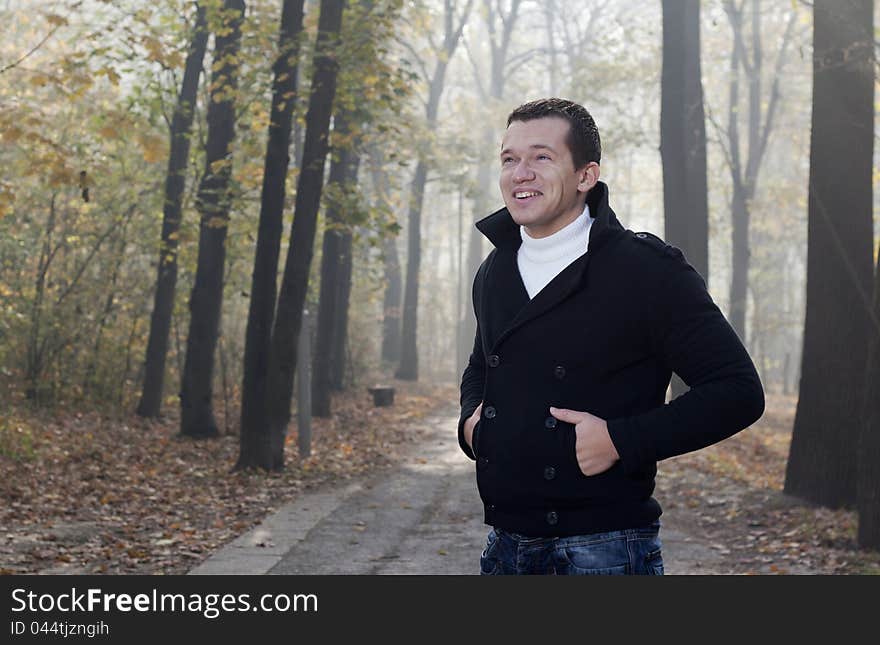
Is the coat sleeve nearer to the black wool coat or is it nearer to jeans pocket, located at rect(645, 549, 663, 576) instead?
the black wool coat

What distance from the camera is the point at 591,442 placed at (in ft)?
9.75

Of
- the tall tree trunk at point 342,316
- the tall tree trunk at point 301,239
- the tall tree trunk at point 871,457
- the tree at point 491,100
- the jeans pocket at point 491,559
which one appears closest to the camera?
the jeans pocket at point 491,559

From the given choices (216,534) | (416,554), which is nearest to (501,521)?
(416,554)

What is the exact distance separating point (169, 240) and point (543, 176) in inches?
724

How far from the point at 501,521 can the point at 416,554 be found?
722 cm

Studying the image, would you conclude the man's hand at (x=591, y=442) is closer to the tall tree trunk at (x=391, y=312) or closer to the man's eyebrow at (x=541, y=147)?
the man's eyebrow at (x=541, y=147)

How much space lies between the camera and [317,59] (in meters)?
15.3

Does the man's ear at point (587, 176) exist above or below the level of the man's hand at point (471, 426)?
above

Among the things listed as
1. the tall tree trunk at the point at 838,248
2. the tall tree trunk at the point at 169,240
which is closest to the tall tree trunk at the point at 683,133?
the tall tree trunk at the point at 838,248

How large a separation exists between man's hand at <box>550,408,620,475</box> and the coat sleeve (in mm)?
27

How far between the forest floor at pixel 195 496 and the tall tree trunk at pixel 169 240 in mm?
740

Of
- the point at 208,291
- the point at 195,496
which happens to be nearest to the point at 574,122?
the point at 195,496

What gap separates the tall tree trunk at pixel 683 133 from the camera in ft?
62.6

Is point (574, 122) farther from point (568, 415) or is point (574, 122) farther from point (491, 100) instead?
point (491, 100)
